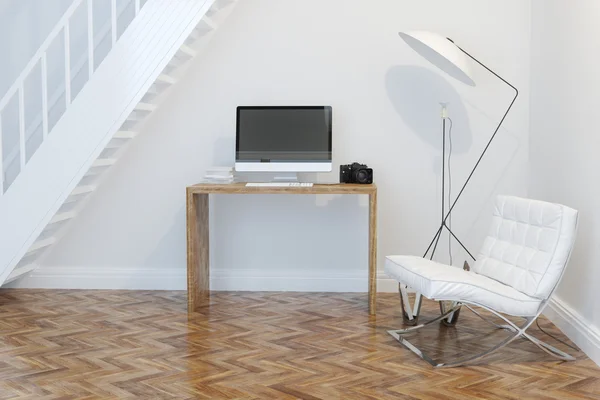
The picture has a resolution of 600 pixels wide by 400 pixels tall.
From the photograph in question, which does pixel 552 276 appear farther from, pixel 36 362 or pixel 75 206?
pixel 75 206

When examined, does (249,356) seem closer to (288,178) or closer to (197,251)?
(197,251)

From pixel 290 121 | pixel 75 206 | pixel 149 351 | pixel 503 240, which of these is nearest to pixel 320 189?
pixel 290 121

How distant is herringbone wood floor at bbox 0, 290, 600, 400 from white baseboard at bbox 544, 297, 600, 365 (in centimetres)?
8

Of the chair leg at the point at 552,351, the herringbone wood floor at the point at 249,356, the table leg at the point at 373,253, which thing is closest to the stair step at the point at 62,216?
the herringbone wood floor at the point at 249,356

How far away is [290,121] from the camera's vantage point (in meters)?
5.47

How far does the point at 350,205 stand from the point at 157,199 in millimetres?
1493

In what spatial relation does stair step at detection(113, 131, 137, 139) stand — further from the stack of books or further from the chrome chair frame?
the chrome chair frame

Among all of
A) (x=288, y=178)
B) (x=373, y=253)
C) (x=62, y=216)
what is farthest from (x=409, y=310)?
(x=62, y=216)

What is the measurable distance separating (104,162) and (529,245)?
3.00m

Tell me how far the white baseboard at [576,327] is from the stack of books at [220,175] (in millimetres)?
2337

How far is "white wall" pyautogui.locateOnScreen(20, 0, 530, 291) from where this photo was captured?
5.70 meters

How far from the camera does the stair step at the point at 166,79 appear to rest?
533 centimetres

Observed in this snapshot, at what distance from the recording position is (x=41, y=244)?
5.63m

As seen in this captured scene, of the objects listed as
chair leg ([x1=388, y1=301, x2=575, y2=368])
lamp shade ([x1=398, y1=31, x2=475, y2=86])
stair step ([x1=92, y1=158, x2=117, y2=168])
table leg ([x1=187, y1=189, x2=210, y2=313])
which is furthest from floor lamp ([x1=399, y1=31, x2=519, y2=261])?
stair step ([x1=92, y1=158, x2=117, y2=168])
